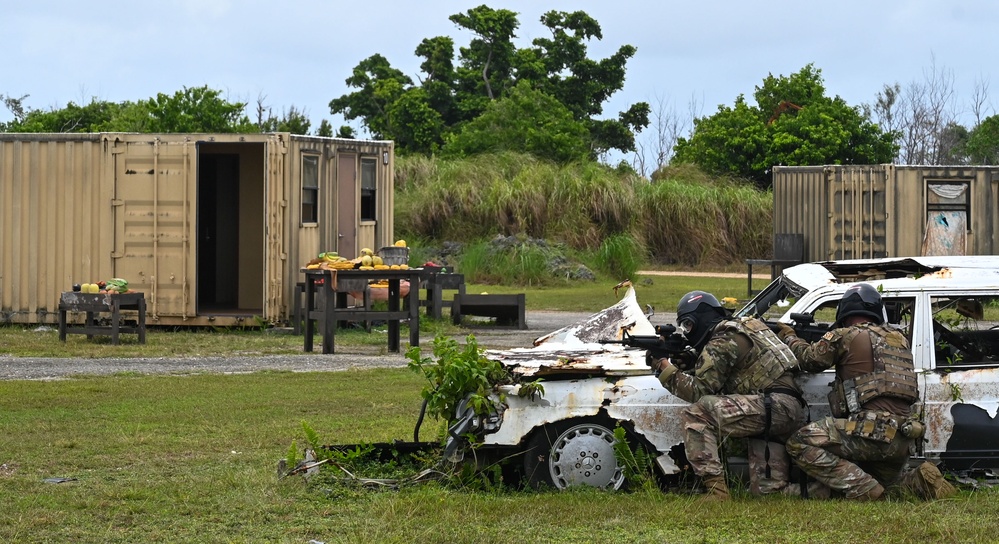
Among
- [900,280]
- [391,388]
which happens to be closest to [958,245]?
[391,388]

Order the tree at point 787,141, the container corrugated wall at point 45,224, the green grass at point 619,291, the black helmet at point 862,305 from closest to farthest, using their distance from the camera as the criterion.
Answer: the black helmet at point 862,305, the container corrugated wall at point 45,224, the green grass at point 619,291, the tree at point 787,141

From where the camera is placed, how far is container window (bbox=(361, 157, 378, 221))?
21938 mm

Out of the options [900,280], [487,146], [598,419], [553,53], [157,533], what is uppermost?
[553,53]

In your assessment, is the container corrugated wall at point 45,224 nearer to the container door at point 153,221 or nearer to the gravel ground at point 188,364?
the container door at point 153,221

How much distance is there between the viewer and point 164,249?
2005cm

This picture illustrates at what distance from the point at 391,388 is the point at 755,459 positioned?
6.15 m

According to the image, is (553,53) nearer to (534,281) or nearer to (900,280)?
(534,281)

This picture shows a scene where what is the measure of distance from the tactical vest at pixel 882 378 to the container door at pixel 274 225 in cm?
1324

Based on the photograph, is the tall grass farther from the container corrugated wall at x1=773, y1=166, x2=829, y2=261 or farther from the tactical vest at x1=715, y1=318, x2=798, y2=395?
the tactical vest at x1=715, y1=318, x2=798, y2=395

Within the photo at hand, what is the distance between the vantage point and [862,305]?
786 cm

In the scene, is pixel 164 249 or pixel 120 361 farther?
pixel 164 249

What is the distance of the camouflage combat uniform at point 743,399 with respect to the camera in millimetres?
7746

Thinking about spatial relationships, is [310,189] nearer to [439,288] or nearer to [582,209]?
[439,288]

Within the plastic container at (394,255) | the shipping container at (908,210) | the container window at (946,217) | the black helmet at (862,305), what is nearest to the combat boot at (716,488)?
the black helmet at (862,305)
